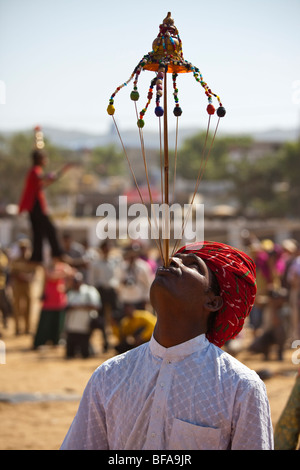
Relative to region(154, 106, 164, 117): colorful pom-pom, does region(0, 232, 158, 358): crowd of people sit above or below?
below

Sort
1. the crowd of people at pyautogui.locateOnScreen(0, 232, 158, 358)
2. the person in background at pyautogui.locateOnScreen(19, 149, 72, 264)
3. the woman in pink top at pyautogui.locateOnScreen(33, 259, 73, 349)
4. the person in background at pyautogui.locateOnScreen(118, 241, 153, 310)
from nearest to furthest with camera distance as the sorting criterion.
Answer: the person in background at pyautogui.locateOnScreen(19, 149, 72, 264)
the crowd of people at pyautogui.locateOnScreen(0, 232, 158, 358)
the person in background at pyautogui.locateOnScreen(118, 241, 153, 310)
the woman in pink top at pyautogui.locateOnScreen(33, 259, 73, 349)

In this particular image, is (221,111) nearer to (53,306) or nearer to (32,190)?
(32,190)

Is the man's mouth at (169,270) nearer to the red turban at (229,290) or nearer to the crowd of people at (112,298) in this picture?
the red turban at (229,290)

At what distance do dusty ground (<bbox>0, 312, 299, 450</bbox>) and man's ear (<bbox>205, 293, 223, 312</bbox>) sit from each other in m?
3.66

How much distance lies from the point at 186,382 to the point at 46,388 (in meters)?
6.10

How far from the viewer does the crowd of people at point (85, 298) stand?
9484mm

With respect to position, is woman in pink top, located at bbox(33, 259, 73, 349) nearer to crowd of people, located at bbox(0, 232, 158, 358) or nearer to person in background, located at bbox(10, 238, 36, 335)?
crowd of people, located at bbox(0, 232, 158, 358)

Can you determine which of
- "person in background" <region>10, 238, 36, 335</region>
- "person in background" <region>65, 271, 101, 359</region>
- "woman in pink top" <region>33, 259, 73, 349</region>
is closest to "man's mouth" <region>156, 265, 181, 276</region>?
"person in background" <region>65, 271, 101, 359</region>

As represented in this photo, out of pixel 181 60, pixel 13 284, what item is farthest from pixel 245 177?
pixel 181 60

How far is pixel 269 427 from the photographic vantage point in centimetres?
217

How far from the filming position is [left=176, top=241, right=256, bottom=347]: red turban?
2340 mm

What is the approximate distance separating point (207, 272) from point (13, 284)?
1027 centimetres

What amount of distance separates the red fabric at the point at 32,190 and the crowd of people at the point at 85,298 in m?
0.97

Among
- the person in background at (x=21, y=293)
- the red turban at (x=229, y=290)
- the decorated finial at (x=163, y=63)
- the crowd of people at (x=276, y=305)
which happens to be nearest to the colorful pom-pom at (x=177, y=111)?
the decorated finial at (x=163, y=63)
